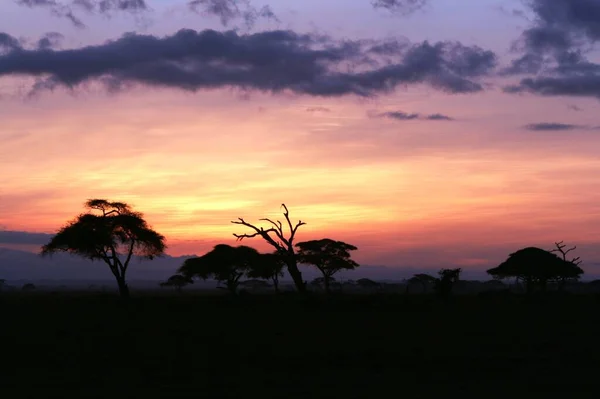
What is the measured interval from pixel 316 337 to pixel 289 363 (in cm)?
510

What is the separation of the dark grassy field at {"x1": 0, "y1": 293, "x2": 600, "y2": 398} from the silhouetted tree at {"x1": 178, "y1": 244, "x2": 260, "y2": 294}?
143 ft

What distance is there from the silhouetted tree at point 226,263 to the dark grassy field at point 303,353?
43620mm

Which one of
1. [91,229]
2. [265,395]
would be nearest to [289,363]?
[265,395]

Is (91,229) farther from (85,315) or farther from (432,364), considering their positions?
(432,364)

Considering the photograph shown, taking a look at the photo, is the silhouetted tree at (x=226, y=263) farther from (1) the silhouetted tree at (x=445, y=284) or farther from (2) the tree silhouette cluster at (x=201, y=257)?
(1) the silhouetted tree at (x=445, y=284)

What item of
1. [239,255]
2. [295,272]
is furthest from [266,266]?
[295,272]

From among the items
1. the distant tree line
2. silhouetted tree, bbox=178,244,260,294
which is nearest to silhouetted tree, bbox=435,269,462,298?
the distant tree line

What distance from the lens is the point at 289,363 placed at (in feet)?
73.4

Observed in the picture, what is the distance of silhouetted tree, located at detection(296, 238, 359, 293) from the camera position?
8806 cm

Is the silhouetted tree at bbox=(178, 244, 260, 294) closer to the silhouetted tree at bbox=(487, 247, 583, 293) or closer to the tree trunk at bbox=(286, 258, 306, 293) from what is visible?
the silhouetted tree at bbox=(487, 247, 583, 293)

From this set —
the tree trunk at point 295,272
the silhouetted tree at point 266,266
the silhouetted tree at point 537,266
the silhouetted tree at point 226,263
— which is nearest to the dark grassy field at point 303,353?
the tree trunk at point 295,272

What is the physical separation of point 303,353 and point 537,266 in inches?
2015

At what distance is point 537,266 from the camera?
7094cm

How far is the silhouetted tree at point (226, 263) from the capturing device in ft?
268
